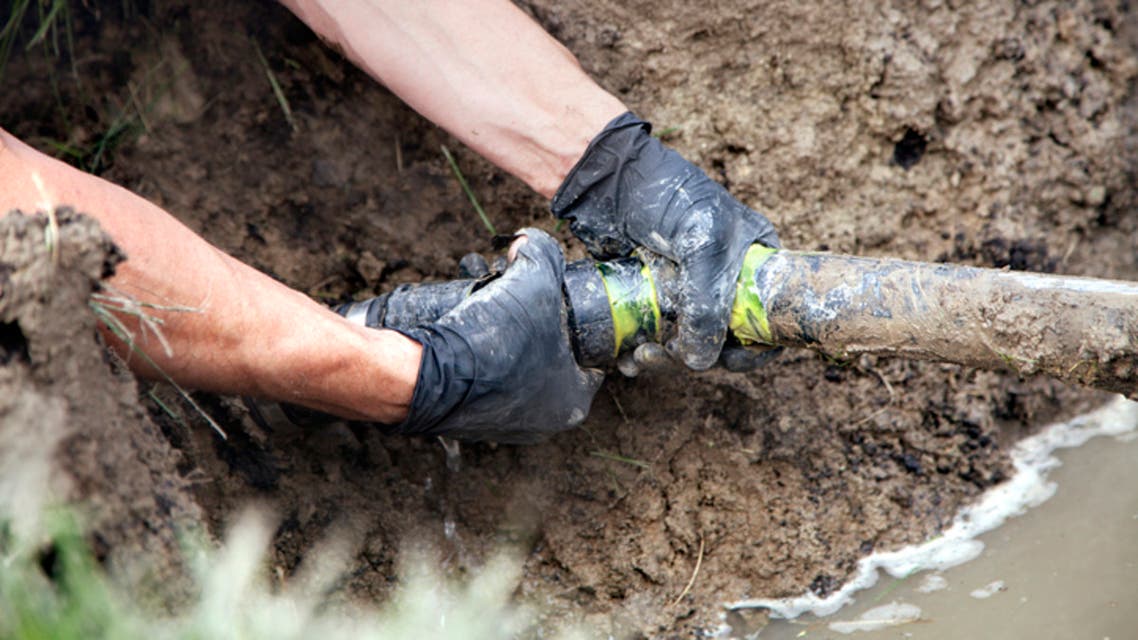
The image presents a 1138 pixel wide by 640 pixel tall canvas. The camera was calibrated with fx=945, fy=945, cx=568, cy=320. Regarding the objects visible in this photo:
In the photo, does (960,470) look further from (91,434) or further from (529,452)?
(91,434)

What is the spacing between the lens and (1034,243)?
222cm

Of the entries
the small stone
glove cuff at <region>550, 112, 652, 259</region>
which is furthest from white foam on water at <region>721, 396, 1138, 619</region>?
glove cuff at <region>550, 112, 652, 259</region>

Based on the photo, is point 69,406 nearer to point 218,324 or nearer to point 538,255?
point 218,324

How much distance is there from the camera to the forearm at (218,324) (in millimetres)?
1527

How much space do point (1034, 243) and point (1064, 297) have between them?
75cm

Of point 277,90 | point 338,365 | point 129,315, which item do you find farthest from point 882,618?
point 277,90

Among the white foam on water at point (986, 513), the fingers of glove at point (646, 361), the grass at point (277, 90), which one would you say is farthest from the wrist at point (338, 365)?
the white foam on water at point (986, 513)

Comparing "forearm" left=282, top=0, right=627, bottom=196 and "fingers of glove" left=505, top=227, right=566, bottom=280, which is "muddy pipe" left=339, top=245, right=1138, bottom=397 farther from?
"forearm" left=282, top=0, right=627, bottom=196

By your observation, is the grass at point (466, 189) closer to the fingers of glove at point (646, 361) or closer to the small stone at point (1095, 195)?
the fingers of glove at point (646, 361)

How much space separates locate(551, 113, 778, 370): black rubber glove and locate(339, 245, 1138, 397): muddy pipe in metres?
0.05

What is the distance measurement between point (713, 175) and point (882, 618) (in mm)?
1017

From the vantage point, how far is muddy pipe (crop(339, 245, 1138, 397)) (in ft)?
5.01

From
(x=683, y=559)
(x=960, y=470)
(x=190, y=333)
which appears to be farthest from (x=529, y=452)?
(x=960, y=470)

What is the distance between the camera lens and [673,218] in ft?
5.82
